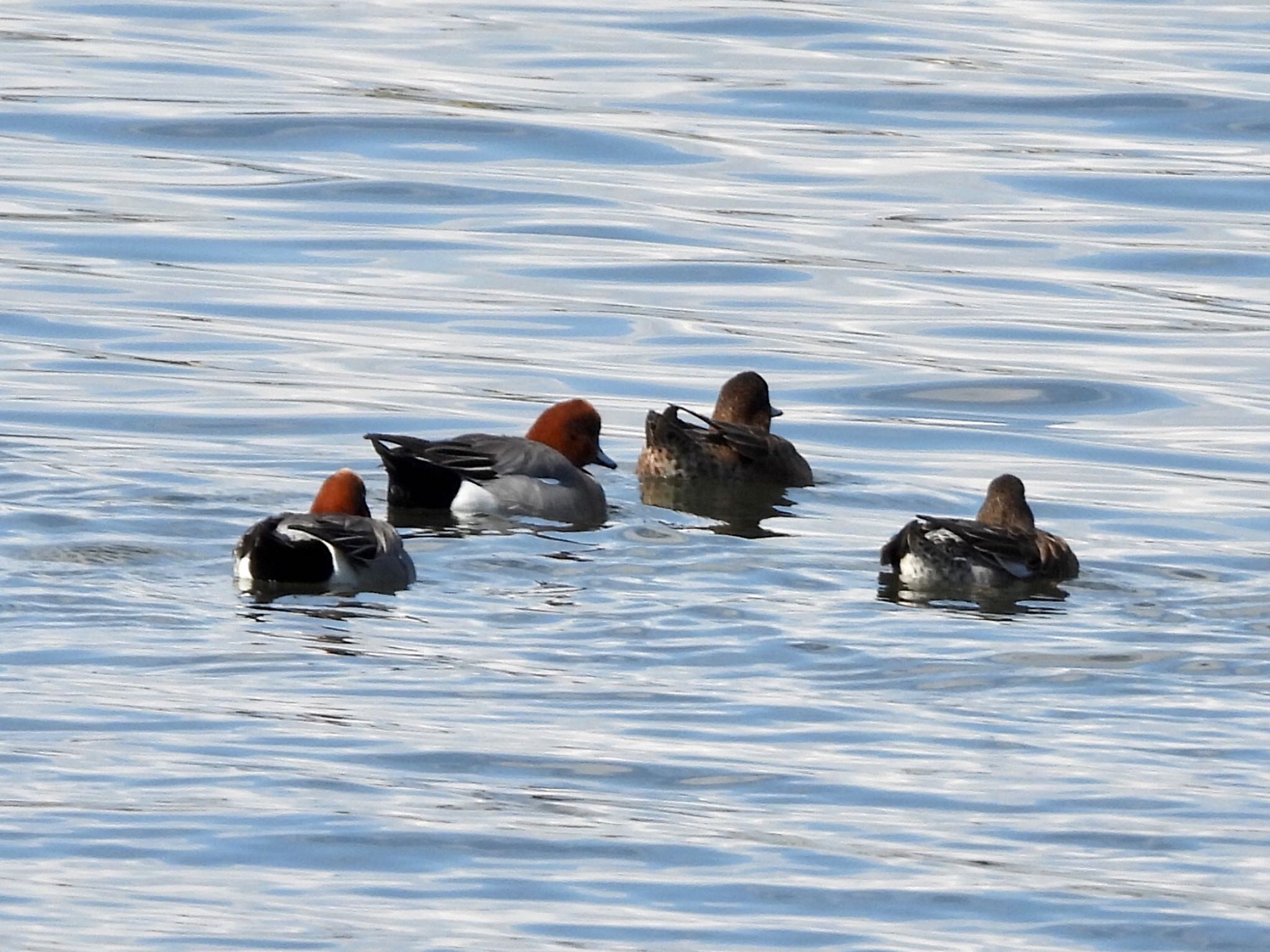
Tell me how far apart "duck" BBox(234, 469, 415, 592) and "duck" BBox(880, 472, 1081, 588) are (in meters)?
2.09

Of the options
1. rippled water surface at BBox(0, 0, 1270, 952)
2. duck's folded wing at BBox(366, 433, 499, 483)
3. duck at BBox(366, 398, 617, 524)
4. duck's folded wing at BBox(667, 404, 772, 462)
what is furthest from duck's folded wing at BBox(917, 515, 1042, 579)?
duck's folded wing at BBox(667, 404, 772, 462)

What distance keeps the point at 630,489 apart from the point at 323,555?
391 centimetres

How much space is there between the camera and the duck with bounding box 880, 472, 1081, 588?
37.2 ft

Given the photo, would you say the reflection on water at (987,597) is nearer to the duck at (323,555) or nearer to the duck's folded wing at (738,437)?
the duck at (323,555)

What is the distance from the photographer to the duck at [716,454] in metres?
14.2

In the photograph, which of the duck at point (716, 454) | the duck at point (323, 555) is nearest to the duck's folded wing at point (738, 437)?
the duck at point (716, 454)

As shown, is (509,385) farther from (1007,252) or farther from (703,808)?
(703,808)

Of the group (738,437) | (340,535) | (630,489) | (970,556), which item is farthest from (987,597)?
(630,489)

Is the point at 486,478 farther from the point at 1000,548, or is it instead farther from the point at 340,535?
the point at 1000,548

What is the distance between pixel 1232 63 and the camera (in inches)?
1282

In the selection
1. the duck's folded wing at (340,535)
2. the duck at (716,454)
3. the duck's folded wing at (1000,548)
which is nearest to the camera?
the duck's folded wing at (340,535)

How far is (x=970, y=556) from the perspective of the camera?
1148 centimetres

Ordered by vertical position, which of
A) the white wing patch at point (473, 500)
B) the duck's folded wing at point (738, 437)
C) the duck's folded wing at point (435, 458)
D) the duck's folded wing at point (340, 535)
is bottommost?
the white wing patch at point (473, 500)

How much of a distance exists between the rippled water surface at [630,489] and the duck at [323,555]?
0.17 metres
